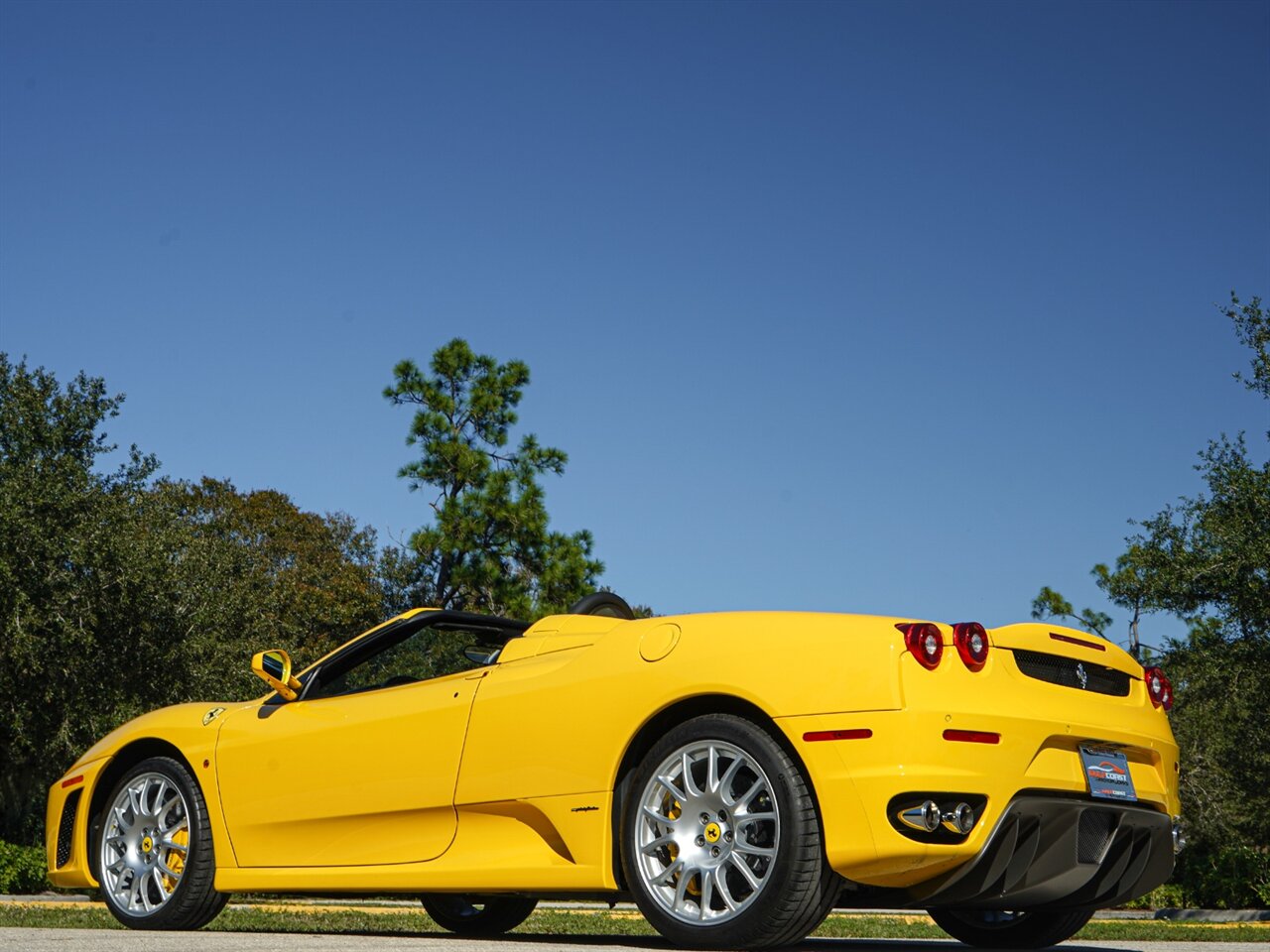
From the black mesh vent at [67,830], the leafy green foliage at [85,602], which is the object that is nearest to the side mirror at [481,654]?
the black mesh vent at [67,830]

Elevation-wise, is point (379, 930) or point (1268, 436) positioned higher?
point (1268, 436)

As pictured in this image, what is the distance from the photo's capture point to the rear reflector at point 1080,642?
5.37 m

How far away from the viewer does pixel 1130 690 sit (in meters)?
5.59

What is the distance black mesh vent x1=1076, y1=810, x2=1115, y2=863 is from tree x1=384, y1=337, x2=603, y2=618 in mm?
25252

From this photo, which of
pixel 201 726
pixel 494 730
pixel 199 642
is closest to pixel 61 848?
pixel 201 726

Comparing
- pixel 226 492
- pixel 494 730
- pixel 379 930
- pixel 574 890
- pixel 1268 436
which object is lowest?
pixel 379 930

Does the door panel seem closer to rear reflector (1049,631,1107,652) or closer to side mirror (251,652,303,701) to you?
side mirror (251,652,303,701)

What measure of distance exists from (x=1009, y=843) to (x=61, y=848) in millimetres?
5245

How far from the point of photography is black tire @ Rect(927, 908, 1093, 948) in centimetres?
609

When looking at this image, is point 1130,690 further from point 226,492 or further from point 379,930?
point 226,492

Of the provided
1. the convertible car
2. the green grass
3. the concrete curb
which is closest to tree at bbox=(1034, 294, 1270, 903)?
the concrete curb

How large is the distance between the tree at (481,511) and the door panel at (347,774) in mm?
23232

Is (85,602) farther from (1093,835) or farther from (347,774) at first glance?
(1093,835)

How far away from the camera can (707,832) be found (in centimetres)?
510
